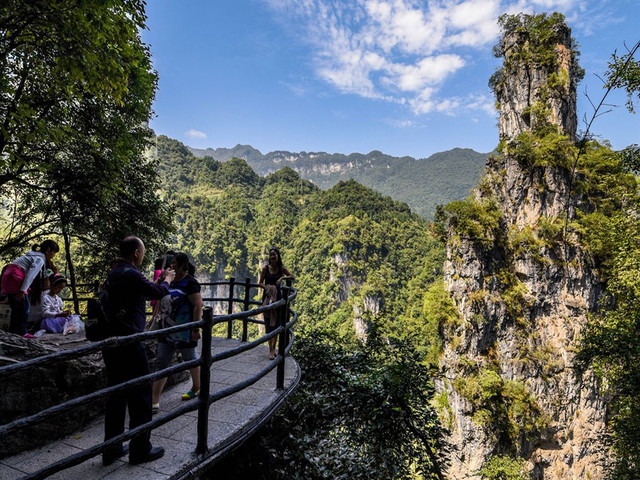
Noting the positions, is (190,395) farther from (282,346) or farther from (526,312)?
(526,312)

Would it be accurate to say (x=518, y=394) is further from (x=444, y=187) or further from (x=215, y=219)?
(x=444, y=187)

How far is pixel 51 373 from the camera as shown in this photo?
2.80 metres

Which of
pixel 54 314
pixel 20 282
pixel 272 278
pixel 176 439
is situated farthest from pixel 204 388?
pixel 54 314

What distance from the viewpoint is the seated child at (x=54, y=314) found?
4.83 metres

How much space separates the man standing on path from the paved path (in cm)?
10

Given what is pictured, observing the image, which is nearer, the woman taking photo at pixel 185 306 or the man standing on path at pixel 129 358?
the man standing on path at pixel 129 358

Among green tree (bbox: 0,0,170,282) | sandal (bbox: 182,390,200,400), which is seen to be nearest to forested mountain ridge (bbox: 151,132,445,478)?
sandal (bbox: 182,390,200,400)

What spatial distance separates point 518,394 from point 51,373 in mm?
26097

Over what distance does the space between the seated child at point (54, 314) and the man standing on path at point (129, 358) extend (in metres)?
3.41

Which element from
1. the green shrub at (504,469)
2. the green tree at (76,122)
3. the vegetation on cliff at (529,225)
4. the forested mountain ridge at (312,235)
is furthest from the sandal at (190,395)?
the forested mountain ridge at (312,235)

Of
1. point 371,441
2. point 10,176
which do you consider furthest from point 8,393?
point 10,176

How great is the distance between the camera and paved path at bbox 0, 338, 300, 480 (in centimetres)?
215

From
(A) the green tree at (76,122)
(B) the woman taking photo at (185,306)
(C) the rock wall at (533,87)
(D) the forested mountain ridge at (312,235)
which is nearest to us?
(B) the woman taking photo at (185,306)

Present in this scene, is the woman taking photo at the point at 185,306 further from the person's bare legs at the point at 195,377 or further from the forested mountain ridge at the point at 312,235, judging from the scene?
the forested mountain ridge at the point at 312,235
